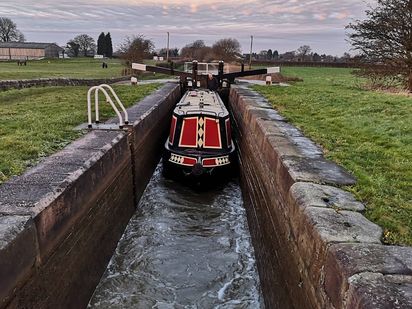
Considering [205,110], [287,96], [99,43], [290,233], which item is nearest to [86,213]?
[290,233]

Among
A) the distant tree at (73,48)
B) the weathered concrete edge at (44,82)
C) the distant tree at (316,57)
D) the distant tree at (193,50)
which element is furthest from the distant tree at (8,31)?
the weathered concrete edge at (44,82)

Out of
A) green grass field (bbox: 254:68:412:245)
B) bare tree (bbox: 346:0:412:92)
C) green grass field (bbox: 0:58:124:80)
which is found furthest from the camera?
green grass field (bbox: 0:58:124:80)

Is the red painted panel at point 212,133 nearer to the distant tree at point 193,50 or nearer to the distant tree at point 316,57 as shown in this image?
the distant tree at point 193,50

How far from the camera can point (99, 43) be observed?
82188 mm

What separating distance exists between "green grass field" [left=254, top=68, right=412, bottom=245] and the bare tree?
3.43m

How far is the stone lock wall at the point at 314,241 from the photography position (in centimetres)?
255

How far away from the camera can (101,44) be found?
3231 inches

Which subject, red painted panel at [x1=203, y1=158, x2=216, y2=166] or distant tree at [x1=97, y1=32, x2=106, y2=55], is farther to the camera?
distant tree at [x1=97, y1=32, x2=106, y2=55]

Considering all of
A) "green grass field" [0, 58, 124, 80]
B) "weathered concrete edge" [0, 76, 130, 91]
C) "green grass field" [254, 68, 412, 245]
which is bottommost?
"green grass field" [0, 58, 124, 80]

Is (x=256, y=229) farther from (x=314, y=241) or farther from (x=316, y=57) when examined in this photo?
(x=316, y=57)

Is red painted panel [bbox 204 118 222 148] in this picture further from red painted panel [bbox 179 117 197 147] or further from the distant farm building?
the distant farm building

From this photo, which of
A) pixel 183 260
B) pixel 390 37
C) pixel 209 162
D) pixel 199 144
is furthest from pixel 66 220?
pixel 390 37

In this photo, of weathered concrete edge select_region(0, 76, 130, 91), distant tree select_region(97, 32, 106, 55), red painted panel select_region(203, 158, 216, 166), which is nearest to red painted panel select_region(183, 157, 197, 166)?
red painted panel select_region(203, 158, 216, 166)

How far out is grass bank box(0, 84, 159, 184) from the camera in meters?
5.20
